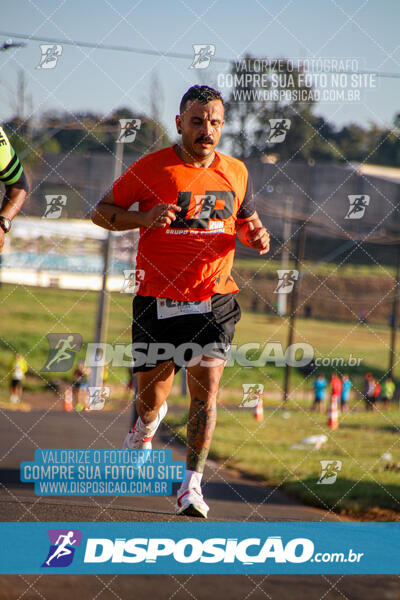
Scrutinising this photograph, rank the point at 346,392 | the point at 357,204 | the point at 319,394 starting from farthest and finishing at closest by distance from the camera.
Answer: the point at 346,392, the point at 319,394, the point at 357,204

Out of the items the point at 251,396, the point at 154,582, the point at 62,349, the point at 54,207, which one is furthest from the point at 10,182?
the point at 154,582

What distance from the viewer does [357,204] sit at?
6582 millimetres

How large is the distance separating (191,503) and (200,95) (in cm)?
229

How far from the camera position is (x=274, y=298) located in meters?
44.9

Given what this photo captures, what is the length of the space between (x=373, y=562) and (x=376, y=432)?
13.7 metres

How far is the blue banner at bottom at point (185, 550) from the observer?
3.98 metres

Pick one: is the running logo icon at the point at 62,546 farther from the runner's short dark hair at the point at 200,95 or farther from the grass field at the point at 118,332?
the grass field at the point at 118,332

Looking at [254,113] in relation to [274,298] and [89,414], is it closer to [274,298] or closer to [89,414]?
[89,414]

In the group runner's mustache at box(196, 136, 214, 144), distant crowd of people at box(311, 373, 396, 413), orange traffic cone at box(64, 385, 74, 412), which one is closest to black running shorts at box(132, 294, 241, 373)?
runner's mustache at box(196, 136, 214, 144)

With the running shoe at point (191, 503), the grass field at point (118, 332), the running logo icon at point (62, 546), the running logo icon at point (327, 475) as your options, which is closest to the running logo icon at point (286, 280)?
the running logo icon at point (327, 475)

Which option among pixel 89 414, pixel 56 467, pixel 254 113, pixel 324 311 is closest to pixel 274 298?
pixel 324 311

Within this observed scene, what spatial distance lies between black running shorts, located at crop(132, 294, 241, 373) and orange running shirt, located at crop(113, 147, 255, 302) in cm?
10

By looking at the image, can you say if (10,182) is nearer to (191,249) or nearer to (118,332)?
(191,249)

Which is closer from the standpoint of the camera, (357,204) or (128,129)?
(128,129)
